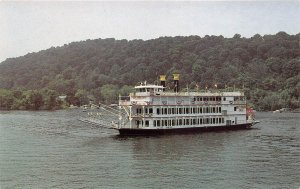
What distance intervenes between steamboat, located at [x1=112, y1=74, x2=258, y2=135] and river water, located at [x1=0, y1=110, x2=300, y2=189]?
1.74m

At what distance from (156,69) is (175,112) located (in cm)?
10532

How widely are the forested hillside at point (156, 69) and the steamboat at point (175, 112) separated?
61724mm

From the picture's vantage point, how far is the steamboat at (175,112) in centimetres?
4691

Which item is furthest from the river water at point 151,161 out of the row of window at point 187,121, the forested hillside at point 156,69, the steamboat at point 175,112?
the forested hillside at point 156,69

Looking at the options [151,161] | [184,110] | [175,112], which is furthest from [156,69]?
[151,161]

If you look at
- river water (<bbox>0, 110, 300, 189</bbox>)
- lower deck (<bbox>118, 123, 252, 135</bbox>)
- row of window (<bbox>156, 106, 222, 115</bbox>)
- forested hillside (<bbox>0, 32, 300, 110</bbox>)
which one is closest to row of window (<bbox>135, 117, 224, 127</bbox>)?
lower deck (<bbox>118, 123, 252, 135</bbox>)

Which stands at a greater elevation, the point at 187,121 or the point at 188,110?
the point at 188,110

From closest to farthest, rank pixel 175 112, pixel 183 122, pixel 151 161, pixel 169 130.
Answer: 1. pixel 151 161
2. pixel 169 130
3. pixel 175 112
4. pixel 183 122

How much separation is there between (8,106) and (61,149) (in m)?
94.5

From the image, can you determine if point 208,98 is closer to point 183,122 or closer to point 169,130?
point 183,122

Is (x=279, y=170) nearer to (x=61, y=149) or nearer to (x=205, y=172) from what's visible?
(x=205, y=172)

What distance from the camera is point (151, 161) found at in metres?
33.3

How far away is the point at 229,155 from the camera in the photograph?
36.4 meters

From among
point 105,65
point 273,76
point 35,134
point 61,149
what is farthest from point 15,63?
point 61,149
